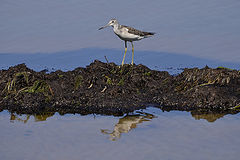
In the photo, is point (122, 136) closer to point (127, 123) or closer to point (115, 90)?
point (127, 123)

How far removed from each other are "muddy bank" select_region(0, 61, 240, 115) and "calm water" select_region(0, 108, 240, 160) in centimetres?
35

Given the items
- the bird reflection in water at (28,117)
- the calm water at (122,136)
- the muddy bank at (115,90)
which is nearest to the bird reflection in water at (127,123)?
the calm water at (122,136)

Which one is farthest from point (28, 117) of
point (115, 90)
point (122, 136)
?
point (122, 136)

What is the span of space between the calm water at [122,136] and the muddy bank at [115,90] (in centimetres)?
A: 35

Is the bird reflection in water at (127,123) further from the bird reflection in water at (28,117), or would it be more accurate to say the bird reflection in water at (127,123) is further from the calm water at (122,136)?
the bird reflection in water at (28,117)

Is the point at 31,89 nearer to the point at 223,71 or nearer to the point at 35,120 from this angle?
the point at 35,120

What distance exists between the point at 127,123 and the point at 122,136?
0.62 meters

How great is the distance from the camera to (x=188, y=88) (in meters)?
7.42

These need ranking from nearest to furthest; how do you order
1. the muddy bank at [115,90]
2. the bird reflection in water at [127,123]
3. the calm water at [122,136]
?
the calm water at [122,136], the bird reflection in water at [127,123], the muddy bank at [115,90]

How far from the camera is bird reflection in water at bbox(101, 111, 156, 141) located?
565cm

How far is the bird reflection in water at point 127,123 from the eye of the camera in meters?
5.65

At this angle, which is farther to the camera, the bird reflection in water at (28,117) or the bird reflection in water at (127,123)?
the bird reflection in water at (28,117)

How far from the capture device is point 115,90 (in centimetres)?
727

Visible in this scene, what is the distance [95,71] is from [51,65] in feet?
8.33
